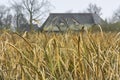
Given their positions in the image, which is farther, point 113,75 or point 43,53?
point 43,53

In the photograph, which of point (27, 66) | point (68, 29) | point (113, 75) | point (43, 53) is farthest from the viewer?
point (68, 29)

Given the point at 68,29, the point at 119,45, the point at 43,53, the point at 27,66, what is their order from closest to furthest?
the point at 27,66, the point at 43,53, the point at 119,45, the point at 68,29

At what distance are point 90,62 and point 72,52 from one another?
0.14 metres

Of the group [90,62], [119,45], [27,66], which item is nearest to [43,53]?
[27,66]

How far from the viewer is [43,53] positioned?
1.54 m

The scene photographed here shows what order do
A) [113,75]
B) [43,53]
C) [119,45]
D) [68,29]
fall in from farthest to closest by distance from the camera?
[68,29] → [119,45] → [43,53] → [113,75]

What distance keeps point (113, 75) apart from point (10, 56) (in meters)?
0.72

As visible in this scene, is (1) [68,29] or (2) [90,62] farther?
(1) [68,29]

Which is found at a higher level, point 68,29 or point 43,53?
point 68,29

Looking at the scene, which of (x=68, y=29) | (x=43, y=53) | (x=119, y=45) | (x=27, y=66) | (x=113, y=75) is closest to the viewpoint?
(x=113, y=75)

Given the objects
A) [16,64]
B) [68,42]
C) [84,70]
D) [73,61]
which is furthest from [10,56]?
[84,70]

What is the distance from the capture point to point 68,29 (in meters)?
1.94

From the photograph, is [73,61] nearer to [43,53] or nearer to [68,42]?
[43,53]

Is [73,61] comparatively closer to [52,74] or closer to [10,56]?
[52,74]
